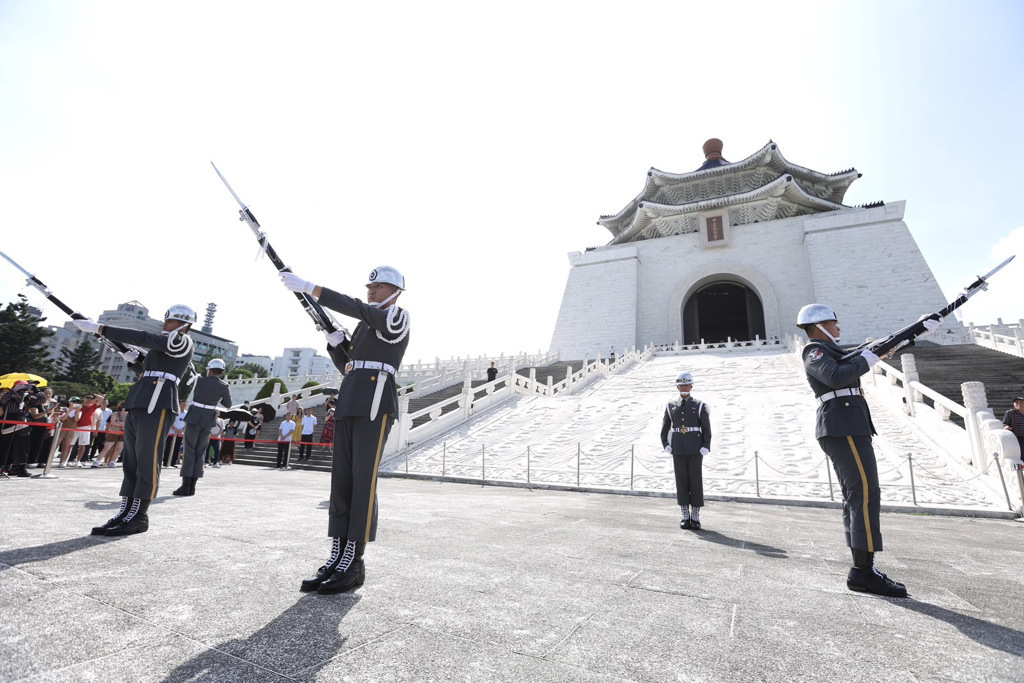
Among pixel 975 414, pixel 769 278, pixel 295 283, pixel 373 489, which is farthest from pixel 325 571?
pixel 769 278

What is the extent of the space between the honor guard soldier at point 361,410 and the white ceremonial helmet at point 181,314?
1930 mm

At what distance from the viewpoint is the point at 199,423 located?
6.24 meters

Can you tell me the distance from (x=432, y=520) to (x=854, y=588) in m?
3.12

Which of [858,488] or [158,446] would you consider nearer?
[858,488]

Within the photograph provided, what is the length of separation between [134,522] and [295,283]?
7.16 feet

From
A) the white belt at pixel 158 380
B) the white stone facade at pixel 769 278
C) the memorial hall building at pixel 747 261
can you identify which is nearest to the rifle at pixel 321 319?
the white belt at pixel 158 380

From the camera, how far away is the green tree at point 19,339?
30500 millimetres

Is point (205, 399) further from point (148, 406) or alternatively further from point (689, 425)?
point (689, 425)

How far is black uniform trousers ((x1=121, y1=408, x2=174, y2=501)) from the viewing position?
3.50 meters

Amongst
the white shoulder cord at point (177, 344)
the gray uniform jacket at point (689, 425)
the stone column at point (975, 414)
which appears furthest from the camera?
the stone column at point (975, 414)

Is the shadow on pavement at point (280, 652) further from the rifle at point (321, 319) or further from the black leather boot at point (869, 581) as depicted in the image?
the black leather boot at point (869, 581)

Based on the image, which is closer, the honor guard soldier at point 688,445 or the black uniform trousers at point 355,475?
the black uniform trousers at point 355,475

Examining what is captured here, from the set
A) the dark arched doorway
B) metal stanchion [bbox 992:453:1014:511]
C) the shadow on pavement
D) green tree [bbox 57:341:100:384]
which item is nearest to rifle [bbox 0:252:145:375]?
the shadow on pavement

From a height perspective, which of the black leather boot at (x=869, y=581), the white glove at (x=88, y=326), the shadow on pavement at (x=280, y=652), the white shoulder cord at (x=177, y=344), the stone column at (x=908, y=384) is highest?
the stone column at (x=908, y=384)
